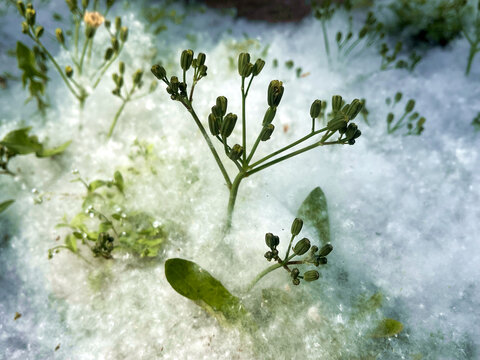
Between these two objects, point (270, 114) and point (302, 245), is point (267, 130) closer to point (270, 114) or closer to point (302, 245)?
point (270, 114)

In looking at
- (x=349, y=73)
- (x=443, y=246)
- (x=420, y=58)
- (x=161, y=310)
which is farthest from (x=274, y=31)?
(x=161, y=310)

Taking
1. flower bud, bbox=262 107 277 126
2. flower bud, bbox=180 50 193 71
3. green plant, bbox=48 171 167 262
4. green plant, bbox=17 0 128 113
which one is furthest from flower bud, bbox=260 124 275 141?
green plant, bbox=17 0 128 113

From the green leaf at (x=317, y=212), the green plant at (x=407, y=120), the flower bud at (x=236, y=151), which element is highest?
the flower bud at (x=236, y=151)

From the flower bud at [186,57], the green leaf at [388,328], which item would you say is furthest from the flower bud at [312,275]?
the flower bud at [186,57]

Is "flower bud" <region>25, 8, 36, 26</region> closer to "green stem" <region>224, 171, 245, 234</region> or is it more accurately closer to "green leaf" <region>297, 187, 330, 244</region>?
"green stem" <region>224, 171, 245, 234</region>

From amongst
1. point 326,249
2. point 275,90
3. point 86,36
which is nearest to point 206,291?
point 326,249

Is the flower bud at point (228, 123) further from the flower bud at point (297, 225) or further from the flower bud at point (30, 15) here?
the flower bud at point (30, 15)

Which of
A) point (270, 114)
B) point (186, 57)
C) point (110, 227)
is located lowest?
point (110, 227)
